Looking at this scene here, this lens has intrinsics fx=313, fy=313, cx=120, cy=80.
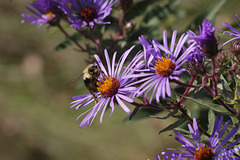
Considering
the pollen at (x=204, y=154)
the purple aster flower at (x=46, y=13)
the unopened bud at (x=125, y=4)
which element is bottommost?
the pollen at (x=204, y=154)

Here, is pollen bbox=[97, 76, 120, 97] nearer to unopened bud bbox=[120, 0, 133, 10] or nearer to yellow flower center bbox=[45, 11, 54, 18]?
unopened bud bbox=[120, 0, 133, 10]

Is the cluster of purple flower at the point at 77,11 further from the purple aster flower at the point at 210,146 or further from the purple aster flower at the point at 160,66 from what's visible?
the purple aster flower at the point at 210,146

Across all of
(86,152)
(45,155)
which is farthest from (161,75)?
(45,155)

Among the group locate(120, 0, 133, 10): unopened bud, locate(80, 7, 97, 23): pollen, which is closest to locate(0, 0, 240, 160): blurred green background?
locate(120, 0, 133, 10): unopened bud

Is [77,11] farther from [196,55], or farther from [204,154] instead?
[204,154]

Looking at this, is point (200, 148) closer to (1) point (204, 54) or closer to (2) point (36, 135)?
(1) point (204, 54)

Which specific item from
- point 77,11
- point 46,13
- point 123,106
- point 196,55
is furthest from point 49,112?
point 196,55

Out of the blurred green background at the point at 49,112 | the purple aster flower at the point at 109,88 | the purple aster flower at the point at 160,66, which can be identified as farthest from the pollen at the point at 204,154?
the blurred green background at the point at 49,112
